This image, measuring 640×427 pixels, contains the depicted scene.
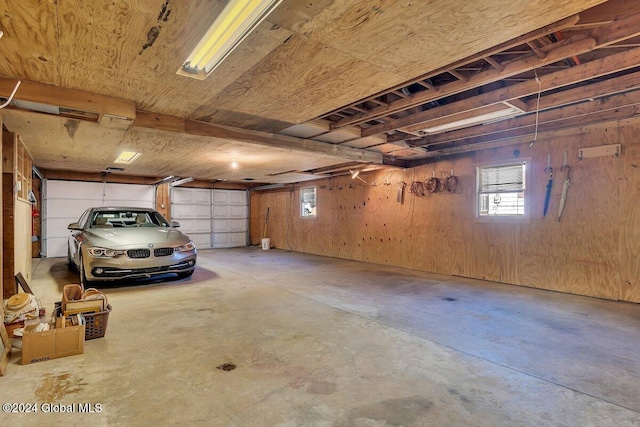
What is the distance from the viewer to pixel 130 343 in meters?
2.58

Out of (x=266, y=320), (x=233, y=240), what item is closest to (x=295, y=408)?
(x=266, y=320)

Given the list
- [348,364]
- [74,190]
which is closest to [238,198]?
[74,190]

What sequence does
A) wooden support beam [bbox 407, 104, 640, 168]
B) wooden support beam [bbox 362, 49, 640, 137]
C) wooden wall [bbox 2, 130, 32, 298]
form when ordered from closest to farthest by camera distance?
wooden support beam [bbox 362, 49, 640, 137] → wooden wall [bbox 2, 130, 32, 298] → wooden support beam [bbox 407, 104, 640, 168]

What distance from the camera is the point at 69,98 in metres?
2.65

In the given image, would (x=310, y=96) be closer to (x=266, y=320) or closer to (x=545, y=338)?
(x=266, y=320)

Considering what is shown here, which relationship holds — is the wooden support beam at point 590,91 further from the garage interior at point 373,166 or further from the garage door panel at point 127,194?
the garage door panel at point 127,194

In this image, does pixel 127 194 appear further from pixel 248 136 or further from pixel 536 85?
pixel 536 85

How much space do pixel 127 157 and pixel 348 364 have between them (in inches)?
209

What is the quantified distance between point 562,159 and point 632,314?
212cm

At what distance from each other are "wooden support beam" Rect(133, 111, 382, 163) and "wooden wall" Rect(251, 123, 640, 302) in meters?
1.63

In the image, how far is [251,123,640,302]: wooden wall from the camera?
3.93m

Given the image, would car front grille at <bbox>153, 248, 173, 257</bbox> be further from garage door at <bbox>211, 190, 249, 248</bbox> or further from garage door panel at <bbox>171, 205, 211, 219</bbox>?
garage door at <bbox>211, 190, 249, 248</bbox>

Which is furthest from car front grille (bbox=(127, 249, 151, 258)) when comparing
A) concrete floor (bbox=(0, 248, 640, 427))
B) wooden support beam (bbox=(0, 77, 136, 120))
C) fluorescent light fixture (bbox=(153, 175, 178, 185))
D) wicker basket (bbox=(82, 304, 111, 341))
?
fluorescent light fixture (bbox=(153, 175, 178, 185))

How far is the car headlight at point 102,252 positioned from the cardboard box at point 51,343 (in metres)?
1.92
